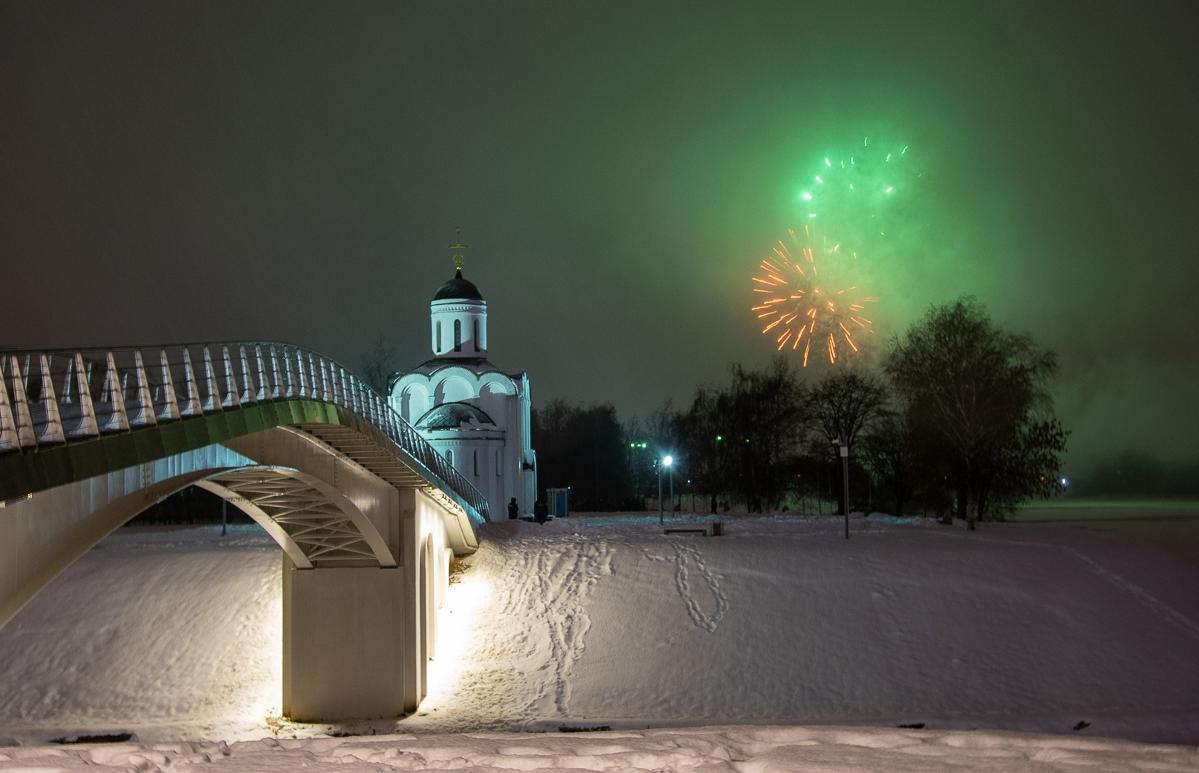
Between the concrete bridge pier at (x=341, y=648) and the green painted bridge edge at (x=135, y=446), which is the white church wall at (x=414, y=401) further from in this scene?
the green painted bridge edge at (x=135, y=446)

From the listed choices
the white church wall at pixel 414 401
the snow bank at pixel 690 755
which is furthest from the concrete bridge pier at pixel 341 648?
the white church wall at pixel 414 401

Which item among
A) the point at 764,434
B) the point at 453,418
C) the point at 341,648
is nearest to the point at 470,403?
the point at 453,418

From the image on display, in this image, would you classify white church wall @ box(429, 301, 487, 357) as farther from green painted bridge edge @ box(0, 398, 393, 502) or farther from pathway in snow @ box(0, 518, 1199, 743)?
green painted bridge edge @ box(0, 398, 393, 502)

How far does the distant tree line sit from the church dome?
38.8 feet

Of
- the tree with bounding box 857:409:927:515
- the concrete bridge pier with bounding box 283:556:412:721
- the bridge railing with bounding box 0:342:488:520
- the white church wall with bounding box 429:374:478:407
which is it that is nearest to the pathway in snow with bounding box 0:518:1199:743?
the concrete bridge pier with bounding box 283:556:412:721

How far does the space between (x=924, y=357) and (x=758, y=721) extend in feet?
93.8

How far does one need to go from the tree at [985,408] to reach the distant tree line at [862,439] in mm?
42

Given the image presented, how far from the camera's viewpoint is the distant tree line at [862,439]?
51.9 metres

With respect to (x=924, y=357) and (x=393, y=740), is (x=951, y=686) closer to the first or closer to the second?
(x=393, y=740)

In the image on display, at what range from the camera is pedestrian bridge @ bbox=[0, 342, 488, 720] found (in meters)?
12.6

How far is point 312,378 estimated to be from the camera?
840 inches

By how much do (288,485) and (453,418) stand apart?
1345 inches

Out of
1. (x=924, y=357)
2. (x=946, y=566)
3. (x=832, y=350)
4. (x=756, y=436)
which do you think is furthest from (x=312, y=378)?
(x=756, y=436)

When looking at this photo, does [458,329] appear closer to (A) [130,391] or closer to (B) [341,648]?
(B) [341,648]
